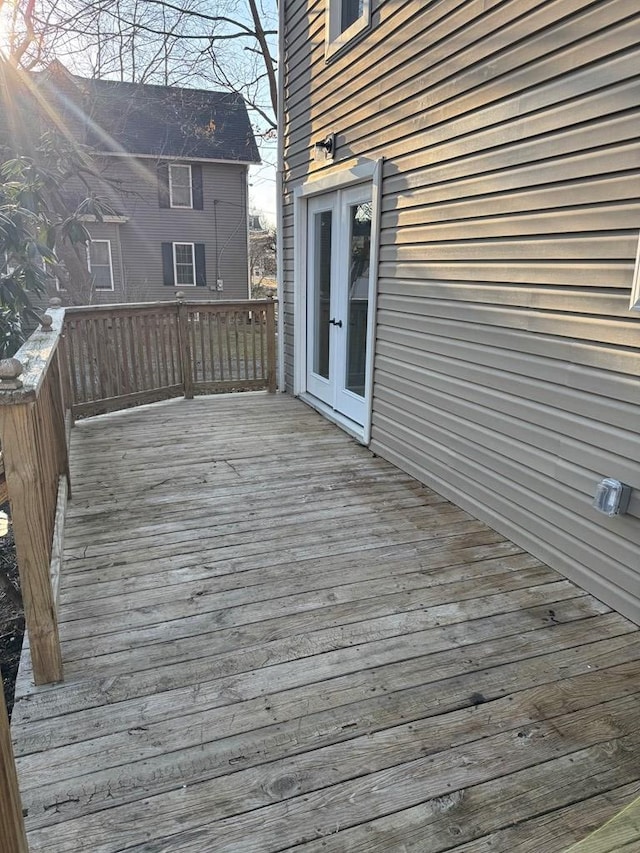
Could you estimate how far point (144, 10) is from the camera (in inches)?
346

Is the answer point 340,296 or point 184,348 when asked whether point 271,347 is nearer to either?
point 184,348

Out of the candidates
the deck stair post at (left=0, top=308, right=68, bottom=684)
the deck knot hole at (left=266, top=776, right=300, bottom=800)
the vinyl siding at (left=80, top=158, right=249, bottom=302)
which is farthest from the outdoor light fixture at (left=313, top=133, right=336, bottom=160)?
the vinyl siding at (left=80, top=158, right=249, bottom=302)

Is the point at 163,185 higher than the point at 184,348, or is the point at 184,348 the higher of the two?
the point at 163,185

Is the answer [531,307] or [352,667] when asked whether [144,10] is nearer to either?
[531,307]

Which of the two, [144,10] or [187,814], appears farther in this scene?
[144,10]

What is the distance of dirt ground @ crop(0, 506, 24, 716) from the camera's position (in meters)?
2.80

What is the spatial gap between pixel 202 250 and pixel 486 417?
13.2m

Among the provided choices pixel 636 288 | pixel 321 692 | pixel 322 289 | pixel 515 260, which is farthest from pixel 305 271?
pixel 321 692

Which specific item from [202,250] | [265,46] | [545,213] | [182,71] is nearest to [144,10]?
[182,71]

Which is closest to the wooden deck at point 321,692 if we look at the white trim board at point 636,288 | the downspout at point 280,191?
the white trim board at point 636,288

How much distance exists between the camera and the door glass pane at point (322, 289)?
16.7 feet

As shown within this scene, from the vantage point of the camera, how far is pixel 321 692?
6.05 ft

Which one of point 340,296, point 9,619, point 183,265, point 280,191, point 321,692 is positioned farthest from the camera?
point 183,265

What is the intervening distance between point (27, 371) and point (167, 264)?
1343 centimetres
